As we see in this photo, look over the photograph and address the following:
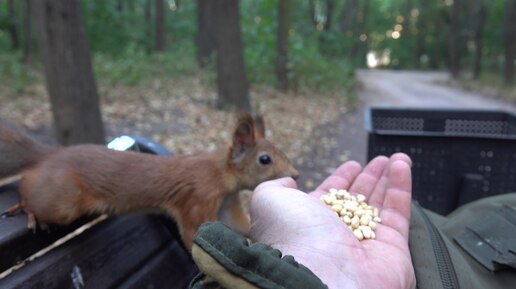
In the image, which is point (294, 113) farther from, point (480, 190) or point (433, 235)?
point (433, 235)

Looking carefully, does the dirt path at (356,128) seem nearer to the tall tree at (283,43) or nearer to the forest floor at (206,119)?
the forest floor at (206,119)

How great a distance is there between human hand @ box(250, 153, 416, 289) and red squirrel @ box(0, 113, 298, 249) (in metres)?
0.64

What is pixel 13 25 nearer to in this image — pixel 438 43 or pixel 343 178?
pixel 343 178

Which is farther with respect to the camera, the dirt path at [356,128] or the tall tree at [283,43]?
the tall tree at [283,43]

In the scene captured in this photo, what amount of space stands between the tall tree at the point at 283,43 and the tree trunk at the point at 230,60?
2.88 metres

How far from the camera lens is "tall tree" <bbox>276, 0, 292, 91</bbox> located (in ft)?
37.2

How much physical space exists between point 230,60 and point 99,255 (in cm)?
713

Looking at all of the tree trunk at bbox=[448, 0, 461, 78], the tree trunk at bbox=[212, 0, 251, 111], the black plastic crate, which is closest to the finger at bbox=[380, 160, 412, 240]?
the black plastic crate

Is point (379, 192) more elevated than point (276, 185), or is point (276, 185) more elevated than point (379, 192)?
point (276, 185)

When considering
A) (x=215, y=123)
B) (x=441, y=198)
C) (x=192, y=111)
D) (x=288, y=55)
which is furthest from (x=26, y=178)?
(x=288, y=55)

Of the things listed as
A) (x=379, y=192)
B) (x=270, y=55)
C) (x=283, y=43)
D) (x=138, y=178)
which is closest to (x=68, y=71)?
(x=138, y=178)

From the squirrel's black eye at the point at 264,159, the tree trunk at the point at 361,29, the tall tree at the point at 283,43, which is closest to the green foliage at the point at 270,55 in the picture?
the tall tree at the point at 283,43

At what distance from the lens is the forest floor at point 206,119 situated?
21.7 feet

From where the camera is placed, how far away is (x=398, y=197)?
2178 millimetres
